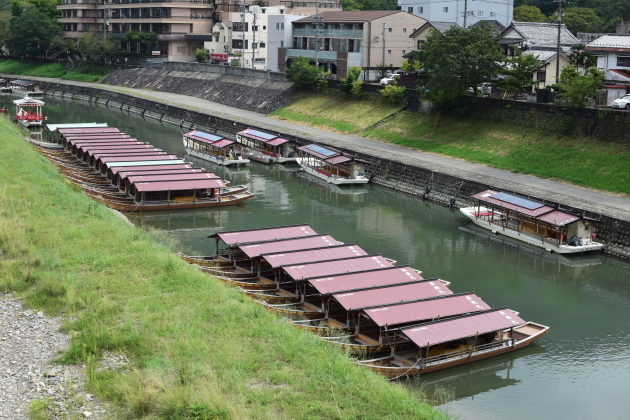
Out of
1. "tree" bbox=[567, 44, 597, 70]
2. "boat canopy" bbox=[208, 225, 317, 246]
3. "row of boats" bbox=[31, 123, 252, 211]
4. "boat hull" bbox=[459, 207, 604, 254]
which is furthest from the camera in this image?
"tree" bbox=[567, 44, 597, 70]

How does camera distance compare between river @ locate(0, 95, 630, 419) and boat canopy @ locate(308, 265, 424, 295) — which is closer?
river @ locate(0, 95, 630, 419)

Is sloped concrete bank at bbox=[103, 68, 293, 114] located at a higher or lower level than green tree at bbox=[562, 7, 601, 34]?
lower

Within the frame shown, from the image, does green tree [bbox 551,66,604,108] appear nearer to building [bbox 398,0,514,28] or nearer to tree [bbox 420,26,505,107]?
tree [bbox 420,26,505,107]

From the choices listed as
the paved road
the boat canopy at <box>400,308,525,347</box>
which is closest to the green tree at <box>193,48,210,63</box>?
the paved road

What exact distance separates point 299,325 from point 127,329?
6193mm

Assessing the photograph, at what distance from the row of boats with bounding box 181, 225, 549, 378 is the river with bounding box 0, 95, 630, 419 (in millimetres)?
768

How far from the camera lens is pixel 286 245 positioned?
33281 mm

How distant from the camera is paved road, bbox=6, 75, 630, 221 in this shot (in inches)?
1681

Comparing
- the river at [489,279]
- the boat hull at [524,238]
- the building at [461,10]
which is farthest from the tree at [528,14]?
the boat hull at [524,238]

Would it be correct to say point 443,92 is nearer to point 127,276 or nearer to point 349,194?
point 349,194

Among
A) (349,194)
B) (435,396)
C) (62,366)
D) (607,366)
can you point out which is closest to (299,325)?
(435,396)

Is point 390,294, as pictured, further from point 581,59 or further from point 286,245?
point 581,59

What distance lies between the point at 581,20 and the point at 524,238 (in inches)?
2643

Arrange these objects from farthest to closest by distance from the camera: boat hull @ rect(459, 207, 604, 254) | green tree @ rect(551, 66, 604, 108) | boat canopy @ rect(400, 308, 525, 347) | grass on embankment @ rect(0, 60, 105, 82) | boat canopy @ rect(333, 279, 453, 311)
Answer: grass on embankment @ rect(0, 60, 105, 82) → green tree @ rect(551, 66, 604, 108) → boat hull @ rect(459, 207, 604, 254) → boat canopy @ rect(333, 279, 453, 311) → boat canopy @ rect(400, 308, 525, 347)
